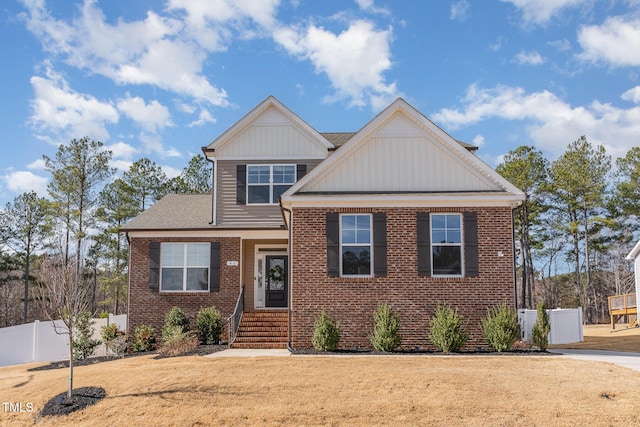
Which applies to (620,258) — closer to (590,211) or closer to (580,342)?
(590,211)

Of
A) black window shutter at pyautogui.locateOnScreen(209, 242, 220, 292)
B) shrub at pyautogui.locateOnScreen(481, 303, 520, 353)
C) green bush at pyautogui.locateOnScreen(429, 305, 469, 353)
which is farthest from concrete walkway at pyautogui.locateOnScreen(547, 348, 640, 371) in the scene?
black window shutter at pyautogui.locateOnScreen(209, 242, 220, 292)

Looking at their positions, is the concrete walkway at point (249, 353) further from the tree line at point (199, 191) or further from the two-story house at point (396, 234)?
the tree line at point (199, 191)

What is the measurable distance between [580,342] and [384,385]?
12681 mm

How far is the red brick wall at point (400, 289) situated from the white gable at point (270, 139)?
5.71 metres

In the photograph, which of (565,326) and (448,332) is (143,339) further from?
(565,326)

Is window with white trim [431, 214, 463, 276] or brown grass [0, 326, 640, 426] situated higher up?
window with white trim [431, 214, 463, 276]

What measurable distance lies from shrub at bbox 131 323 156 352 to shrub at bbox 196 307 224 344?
1.60 metres

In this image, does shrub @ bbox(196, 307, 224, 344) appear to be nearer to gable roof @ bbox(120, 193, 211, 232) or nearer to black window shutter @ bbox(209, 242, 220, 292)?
black window shutter @ bbox(209, 242, 220, 292)

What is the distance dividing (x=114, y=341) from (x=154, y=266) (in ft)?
9.22

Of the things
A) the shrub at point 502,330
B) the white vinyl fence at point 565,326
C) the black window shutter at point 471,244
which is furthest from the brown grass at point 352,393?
the white vinyl fence at point 565,326

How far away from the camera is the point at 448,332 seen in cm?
1487

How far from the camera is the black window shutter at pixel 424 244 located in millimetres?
15766

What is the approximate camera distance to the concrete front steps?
1692 cm

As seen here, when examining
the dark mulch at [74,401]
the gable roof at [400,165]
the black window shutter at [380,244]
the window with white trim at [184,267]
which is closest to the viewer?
the dark mulch at [74,401]
